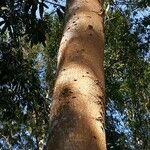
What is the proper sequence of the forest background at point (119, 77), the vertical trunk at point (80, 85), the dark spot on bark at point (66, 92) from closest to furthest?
the vertical trunk at point (80, 85), the dark spot on bark at point (66, 92), the forest background at point (119, 77)

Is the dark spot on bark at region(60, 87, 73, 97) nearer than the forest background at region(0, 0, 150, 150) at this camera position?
Yes

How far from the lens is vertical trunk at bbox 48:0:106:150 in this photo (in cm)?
135

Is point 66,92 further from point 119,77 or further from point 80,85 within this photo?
point 119,77

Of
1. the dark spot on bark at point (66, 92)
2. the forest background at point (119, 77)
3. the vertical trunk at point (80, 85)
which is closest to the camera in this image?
the vertical trunk at point (80, 85)

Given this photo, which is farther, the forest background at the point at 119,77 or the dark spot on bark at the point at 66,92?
the forest background at the point at 119,77

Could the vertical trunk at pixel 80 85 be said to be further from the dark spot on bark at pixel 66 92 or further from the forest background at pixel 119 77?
the forest background at pixel 119 77

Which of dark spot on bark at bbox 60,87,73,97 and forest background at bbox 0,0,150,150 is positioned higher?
forest background at bbox 0,0,150,150

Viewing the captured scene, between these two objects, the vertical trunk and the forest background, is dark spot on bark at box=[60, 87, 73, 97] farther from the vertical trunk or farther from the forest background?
the forest background

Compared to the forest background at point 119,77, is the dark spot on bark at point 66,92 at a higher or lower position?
lower

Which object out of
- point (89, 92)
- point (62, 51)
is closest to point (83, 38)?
point (62, 51)

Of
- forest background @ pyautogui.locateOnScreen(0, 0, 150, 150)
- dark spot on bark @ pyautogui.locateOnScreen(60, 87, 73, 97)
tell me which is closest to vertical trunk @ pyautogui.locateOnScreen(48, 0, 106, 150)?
dark spot on bark @ pyautogui.locateOnScreen(60, 87, 73, 97)

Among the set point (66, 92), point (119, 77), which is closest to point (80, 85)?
point (66, 92)

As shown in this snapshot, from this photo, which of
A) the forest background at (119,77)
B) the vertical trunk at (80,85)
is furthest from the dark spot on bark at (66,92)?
the forest background at (119,77)

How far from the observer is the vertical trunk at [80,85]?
1.35m
